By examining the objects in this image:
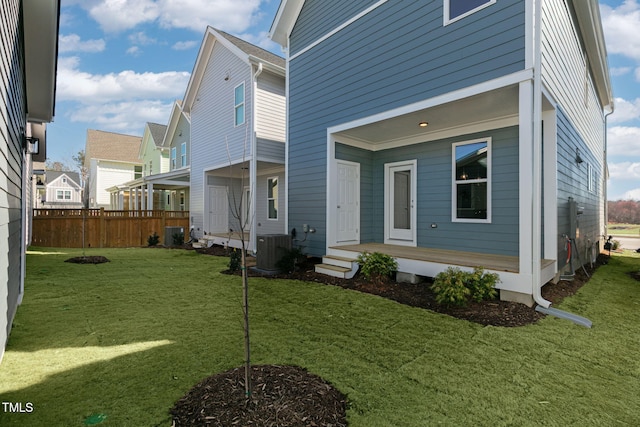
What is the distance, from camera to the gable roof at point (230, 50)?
32.6 ft

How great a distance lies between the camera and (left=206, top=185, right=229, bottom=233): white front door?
13078 mm

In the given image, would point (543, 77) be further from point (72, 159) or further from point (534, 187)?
point (72, 159)

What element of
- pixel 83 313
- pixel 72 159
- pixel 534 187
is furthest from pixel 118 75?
pixel 534 187

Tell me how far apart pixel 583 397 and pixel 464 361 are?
86 cm

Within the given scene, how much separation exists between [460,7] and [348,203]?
14.4 ft

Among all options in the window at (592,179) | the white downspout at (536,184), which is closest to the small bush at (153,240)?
the white downspout at (536,184)

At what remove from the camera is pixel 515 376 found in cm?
271

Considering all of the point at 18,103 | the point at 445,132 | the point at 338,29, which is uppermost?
the point at 338,29

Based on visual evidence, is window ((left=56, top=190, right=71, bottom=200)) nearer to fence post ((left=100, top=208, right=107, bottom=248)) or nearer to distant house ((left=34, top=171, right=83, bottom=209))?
distant house ((left=34, top=171, right=83, bottom=209))

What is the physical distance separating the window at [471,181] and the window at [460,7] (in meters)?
2.30

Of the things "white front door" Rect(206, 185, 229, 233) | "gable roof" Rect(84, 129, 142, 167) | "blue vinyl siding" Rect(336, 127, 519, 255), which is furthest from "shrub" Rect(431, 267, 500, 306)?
"gable roof" Rect(84, 129, 142, 167)

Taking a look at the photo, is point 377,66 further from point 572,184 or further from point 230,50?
point 230,50

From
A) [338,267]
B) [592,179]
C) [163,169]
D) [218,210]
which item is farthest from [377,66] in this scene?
[163,169]

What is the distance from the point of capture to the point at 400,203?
7.92 m
